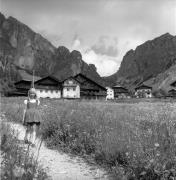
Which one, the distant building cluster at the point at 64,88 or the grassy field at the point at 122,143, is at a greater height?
the distant building cluster at the point at 64,88

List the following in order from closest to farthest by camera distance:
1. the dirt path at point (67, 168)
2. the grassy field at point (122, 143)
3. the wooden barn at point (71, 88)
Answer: the grassy field at point (122, 143) → the dirt path at point (67, 168) → the wooden barn at point (71, 88)

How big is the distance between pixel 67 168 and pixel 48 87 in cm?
8274

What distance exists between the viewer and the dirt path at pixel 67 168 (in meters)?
5.73

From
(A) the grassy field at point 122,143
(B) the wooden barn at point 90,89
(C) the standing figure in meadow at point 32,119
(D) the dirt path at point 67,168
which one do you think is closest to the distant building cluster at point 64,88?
(B) the wooden barn at point 90,89

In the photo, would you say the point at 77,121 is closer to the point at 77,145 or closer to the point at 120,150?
the point at 77,145

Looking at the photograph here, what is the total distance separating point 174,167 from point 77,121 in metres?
4.57

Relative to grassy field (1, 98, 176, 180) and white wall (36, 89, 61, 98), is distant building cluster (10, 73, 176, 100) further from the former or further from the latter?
grassy field (1, 98, 176, 180)

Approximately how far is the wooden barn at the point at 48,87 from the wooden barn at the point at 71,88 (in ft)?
4.81

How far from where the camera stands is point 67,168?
20.9 feet

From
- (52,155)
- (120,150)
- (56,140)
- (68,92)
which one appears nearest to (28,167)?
(120,150)

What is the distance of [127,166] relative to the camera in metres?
5.74

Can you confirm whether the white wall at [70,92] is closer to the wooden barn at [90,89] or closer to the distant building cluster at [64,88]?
the distant building cluster at [64,88]

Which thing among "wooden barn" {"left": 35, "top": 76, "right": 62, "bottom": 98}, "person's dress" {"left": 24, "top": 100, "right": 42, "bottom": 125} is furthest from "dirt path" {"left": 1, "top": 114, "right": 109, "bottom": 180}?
"wooden barn" {"left": 35, "top": 76, "right": 62, "bottom": 98}

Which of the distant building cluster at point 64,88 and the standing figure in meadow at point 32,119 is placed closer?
the standing figure in meadow at point 32,119
